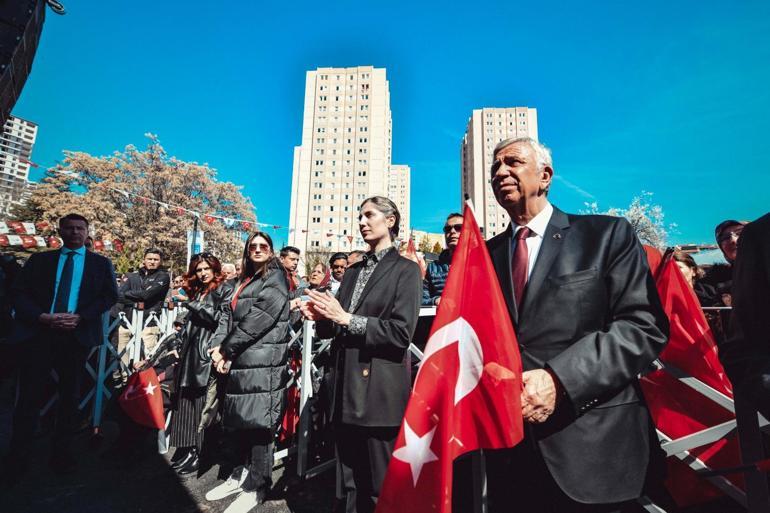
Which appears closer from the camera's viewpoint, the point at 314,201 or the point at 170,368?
the point at 170,368

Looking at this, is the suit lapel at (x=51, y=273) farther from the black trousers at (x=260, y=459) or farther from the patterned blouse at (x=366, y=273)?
the patterned blouse at (x=366, y=273)

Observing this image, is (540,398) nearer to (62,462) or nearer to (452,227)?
(452,227)

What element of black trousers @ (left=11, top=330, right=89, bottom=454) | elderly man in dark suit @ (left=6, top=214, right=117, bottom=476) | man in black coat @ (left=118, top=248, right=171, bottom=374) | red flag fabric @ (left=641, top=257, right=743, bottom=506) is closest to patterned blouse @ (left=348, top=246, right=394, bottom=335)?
red flag fabric @ (left=641, top=257, right=743, bottom=506)

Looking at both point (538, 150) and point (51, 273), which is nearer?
point (538, 150)

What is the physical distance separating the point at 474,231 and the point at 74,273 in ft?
14.9

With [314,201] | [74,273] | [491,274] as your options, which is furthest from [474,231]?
[314,201]

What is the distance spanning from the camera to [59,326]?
11.7ft

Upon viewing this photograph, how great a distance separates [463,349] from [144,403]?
3941 mm

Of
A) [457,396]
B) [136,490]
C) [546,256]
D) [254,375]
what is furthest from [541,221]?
[136,490]

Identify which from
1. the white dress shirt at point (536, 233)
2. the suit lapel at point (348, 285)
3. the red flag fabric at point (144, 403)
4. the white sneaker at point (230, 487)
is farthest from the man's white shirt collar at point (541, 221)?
the red flag fabric at point (144, 403)

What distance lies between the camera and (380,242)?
8.44 ft

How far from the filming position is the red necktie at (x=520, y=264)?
1500mm

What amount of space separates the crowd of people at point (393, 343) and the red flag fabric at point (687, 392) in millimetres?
1466

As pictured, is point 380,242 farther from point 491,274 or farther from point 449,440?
point 449,440
